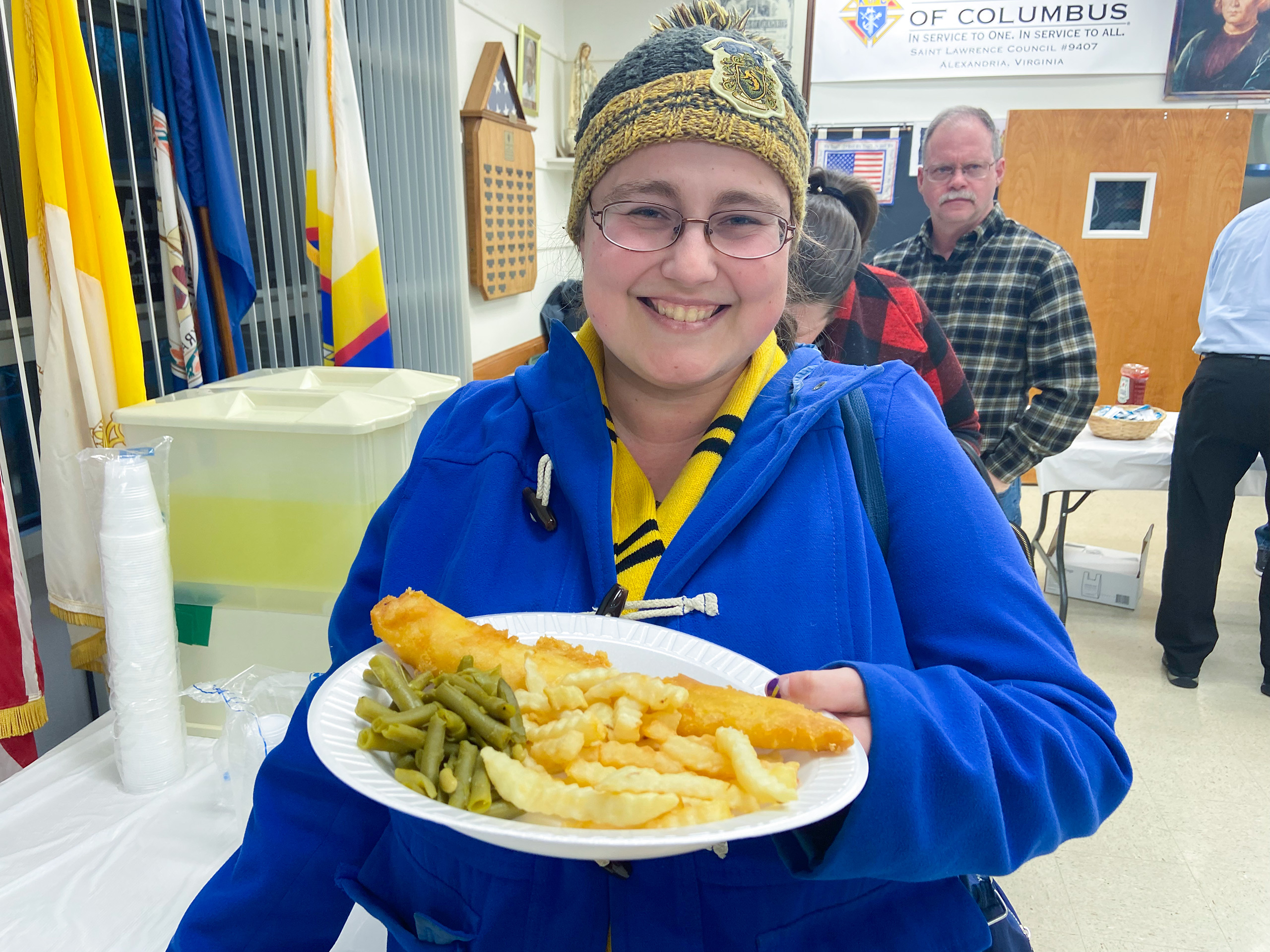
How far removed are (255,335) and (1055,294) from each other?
2602 mm

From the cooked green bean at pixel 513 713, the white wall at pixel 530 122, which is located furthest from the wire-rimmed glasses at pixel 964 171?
the cooked green bean at pixel 513 713

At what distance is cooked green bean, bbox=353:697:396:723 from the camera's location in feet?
2.31

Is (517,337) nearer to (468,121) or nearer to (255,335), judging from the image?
(468,121)

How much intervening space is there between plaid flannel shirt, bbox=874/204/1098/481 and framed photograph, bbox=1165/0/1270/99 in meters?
3.62

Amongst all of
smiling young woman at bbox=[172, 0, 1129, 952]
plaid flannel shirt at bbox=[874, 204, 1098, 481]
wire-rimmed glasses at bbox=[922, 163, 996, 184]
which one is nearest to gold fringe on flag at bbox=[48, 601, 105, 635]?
smiling young woman at bbox=[172, 0, 1129, 952]

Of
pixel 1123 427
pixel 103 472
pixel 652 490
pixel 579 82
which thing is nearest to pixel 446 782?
pixel 652 490

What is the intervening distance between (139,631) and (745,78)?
46.6 inches

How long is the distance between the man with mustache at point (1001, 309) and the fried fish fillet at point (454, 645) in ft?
7.67

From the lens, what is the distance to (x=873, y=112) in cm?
575

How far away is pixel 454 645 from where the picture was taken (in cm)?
79

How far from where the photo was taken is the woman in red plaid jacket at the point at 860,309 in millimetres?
2117

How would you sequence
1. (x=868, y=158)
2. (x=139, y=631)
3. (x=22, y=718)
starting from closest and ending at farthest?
(x=139, y=631) → (x=22, y=718) → (x=868, y=158)

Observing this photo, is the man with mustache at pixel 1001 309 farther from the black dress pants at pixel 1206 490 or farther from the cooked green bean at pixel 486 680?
the cooked green bean at pixel 486 680

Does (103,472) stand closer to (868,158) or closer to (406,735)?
(406,735)
